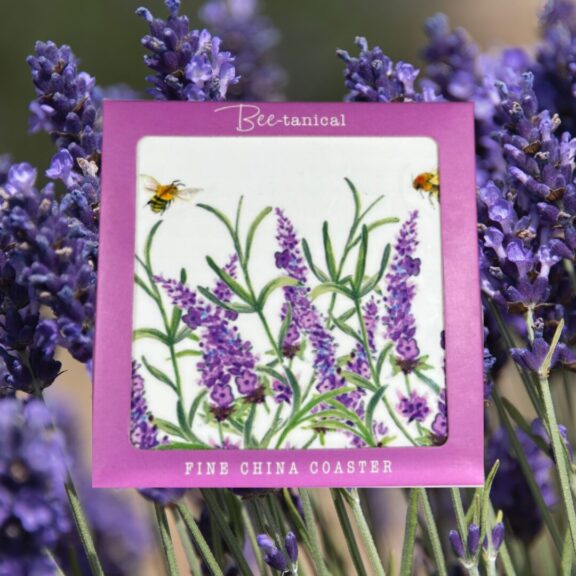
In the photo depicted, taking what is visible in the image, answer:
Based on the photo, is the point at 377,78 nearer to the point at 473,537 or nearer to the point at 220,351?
the point at 220,351

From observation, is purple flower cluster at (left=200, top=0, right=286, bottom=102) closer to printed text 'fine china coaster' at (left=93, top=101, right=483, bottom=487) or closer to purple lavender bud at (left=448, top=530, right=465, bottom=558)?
printed text 'fine china coaster' at (left=93, top=101, right=483, bottom=487)

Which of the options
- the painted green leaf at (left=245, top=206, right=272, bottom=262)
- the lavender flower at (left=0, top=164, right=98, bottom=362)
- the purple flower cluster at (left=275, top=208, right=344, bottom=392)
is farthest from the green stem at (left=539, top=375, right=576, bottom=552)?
the lavender flower at (left=0, top=164, right=98, bottom=362)

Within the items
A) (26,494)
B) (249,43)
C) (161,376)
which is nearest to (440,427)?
(161,376)

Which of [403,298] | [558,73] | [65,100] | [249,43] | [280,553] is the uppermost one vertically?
[249,43]

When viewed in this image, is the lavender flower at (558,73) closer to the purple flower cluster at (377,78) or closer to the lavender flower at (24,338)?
the purple flower cluster at (377,78)

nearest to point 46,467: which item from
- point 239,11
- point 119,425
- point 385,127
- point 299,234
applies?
point 119,425
